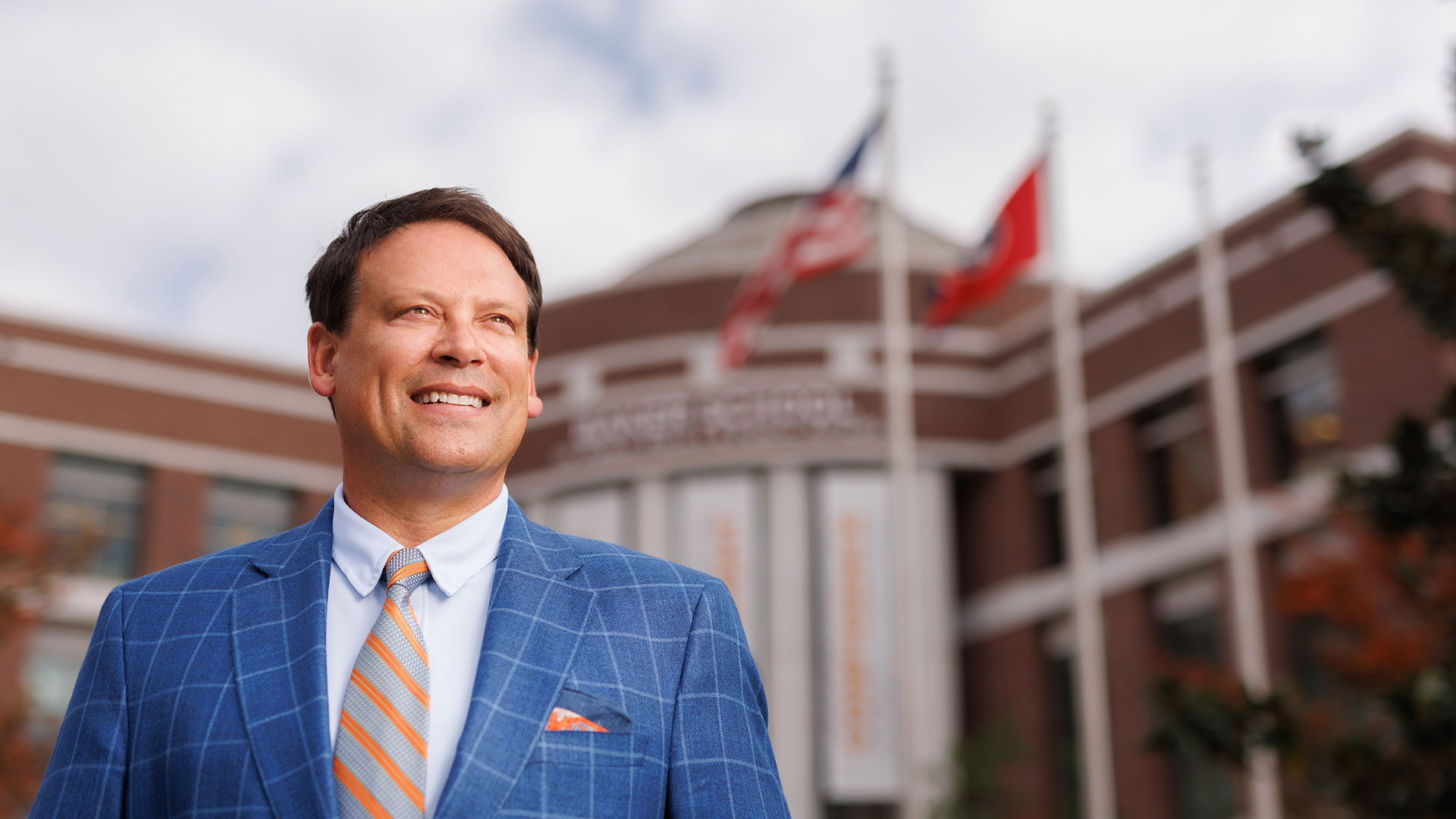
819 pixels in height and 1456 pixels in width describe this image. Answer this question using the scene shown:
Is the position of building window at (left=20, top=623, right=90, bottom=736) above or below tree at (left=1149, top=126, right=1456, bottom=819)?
above

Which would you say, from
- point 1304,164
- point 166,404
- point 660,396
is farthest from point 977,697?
point 1304,164

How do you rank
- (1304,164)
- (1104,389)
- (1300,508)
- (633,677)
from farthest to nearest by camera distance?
(1104,389), (1300,508), (1304,164), (633,677)

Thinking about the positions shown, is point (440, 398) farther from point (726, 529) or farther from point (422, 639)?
point (726, 529)

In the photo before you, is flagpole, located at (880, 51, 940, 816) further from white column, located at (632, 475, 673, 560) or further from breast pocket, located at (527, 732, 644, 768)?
breast pocket, located at (527, 732, 644, 768)

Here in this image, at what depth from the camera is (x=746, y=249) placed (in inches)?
1367

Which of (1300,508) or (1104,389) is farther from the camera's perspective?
(1104,389)

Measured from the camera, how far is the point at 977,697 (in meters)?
31.2

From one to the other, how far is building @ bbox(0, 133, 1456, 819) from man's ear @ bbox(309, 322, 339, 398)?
80.2 ft

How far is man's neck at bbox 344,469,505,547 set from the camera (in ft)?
7.35

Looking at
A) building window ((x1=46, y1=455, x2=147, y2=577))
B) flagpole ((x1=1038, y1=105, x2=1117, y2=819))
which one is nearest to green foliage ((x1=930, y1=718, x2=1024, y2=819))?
flagpole ((x1=1038, y1=105, x2=1117, y2=819))

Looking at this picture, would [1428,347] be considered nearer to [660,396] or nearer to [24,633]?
[660,396]

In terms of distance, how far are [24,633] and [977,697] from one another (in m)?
18.6

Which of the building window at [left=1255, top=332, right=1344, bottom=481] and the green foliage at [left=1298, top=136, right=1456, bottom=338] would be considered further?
the building window at [left=1255, top=332, right=1344, bottom=481]

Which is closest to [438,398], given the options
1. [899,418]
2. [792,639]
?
[899,418]
